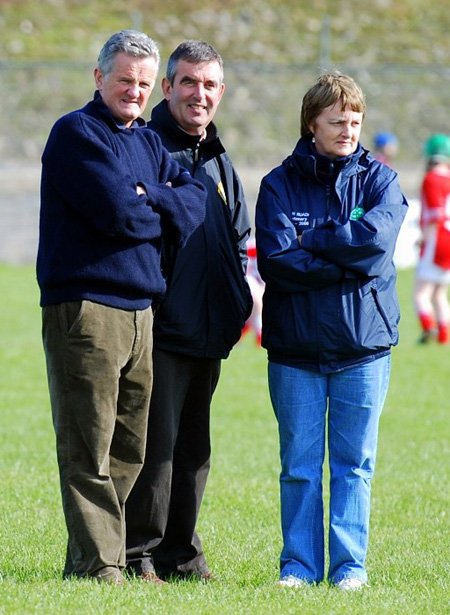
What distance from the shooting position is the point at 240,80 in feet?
96.8

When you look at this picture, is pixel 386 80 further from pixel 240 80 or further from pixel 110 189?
pixel 110 189

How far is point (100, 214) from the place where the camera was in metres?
4.54

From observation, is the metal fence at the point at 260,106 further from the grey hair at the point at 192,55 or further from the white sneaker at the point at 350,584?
the white sneaker at the point at 350,584

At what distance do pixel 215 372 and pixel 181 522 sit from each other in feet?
2.41

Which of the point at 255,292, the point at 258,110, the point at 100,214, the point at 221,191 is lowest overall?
the point at 255,292

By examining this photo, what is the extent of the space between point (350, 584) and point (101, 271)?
174cm

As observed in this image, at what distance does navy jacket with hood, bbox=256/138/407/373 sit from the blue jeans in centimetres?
10

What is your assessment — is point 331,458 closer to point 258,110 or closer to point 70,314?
point 70,314

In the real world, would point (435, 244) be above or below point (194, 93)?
below

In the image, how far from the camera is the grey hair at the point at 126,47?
4.66m

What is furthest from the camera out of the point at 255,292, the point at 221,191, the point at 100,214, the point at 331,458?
the point at 255,292

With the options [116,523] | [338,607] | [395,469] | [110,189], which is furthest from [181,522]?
[395,469]

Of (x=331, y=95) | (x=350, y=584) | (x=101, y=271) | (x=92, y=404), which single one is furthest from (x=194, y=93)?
(x=350, y=584)

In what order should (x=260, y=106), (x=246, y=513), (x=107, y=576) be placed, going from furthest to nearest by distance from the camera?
(x=260, y=106)
(x=246, y=513)
(x=107, y=576)
